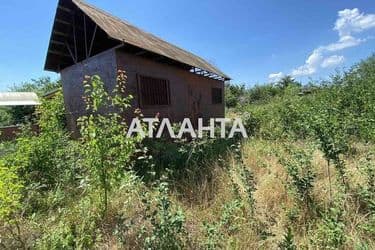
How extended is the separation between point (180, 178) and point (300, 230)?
2.48 metres

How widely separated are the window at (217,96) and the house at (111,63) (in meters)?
3.53

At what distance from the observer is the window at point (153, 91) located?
9008 millimetres

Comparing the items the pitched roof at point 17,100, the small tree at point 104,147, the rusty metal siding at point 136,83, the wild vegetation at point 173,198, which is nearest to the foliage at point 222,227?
the wild vegetation at point 173,198

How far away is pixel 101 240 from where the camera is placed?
11.8 feet

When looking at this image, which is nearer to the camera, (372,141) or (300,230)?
(300,230)

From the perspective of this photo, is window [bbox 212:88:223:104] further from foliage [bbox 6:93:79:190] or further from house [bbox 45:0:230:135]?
foliage [bbox 6:93:79:190]

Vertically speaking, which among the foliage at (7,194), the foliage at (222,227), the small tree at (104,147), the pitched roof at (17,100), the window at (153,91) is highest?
the pitched roof at (17,100)

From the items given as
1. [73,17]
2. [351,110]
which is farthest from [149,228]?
[73,17]

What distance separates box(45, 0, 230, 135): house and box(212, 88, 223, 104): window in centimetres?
353

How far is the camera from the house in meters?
8.45

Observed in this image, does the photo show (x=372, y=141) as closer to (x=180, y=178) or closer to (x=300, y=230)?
(x=300, y=230)

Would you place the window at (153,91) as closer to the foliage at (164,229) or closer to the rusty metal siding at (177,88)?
the rusty metal siding at (177,88)

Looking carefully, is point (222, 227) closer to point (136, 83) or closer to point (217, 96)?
point (136, 83)

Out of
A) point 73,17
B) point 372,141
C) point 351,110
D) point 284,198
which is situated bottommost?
point 284,198
